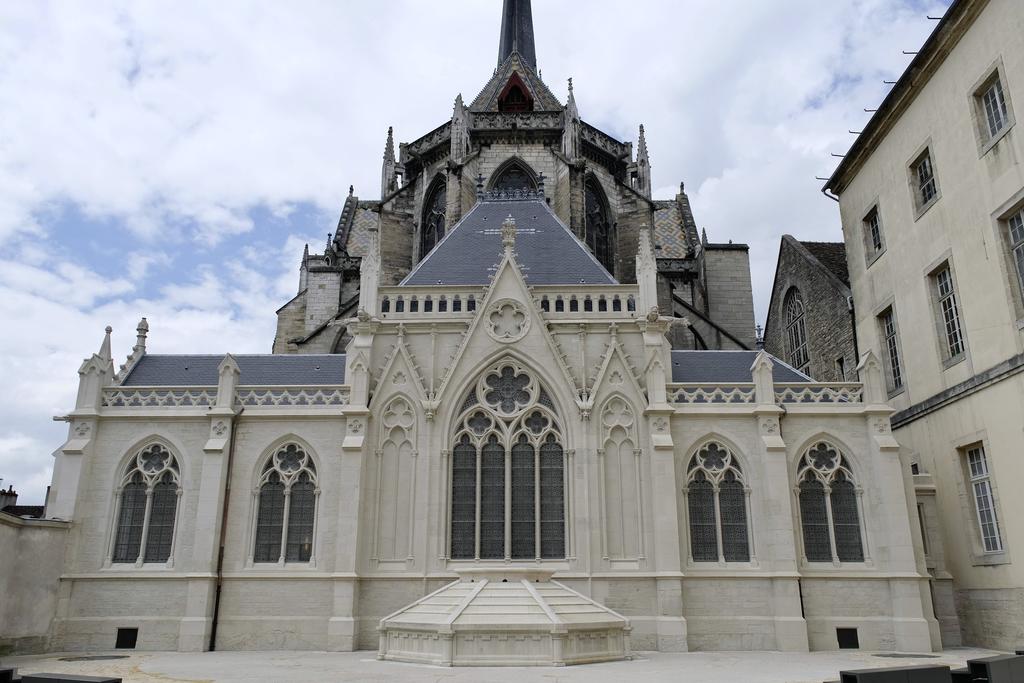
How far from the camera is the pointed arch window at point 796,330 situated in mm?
30938

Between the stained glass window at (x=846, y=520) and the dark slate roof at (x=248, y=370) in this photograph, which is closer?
the stained glass window at (x=846, y=520)

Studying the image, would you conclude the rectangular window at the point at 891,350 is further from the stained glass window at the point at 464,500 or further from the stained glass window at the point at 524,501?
the stained glass window at the point at 464,500

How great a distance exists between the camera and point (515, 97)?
43.1m

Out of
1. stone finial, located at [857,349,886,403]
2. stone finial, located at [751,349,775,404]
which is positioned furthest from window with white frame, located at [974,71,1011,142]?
stone finial, located at [751,349,775,404]

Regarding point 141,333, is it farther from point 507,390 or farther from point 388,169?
point 388,169

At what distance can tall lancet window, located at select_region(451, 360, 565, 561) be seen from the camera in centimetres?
2078

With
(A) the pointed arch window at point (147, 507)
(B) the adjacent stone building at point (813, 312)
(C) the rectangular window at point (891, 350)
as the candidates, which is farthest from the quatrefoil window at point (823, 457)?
(A) the pointed arch window at point (147, 507)

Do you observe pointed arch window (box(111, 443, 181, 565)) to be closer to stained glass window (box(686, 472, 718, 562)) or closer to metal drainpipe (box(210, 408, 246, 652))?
metal drainpipe (box(210, 408, 246, 652))

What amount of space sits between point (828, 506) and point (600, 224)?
62.5 feet

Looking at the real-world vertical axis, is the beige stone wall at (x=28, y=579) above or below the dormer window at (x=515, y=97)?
below

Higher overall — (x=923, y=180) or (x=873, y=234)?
(x=923, y=180)

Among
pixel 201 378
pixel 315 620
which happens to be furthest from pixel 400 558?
pixel 201 378

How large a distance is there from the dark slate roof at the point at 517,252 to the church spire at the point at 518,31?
26.1 metres

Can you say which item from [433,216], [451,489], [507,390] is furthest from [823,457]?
[433,216]
